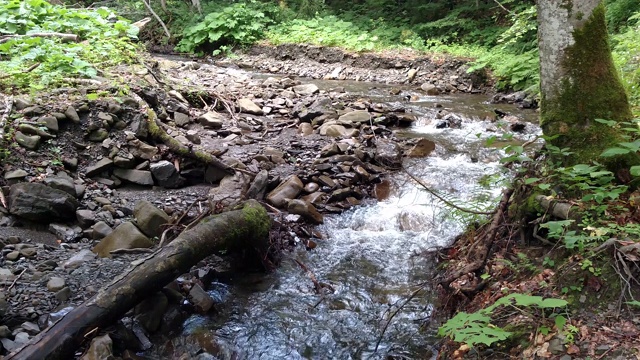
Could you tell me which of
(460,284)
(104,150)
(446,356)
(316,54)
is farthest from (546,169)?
(316,54)

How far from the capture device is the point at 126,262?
14.8ft

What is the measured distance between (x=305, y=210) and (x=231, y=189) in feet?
3.55

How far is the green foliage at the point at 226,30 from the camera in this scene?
2198 centimetres

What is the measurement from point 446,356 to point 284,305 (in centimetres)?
185

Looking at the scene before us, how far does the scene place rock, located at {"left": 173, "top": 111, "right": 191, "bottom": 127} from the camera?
8453mm

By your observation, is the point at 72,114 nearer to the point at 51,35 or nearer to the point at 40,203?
the point at 40,203

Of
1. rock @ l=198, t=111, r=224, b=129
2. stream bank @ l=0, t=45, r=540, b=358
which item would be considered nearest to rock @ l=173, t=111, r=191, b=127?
stream bank @ l=0, t=45, r=540, b=358

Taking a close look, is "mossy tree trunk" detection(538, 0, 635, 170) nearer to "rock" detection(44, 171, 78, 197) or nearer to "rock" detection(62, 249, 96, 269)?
"rock" detection(62, 249, 96, 269)

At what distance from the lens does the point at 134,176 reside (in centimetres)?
619

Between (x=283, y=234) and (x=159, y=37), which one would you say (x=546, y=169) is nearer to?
(x=283, y=234)

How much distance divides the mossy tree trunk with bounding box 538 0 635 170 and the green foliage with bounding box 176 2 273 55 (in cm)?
1977

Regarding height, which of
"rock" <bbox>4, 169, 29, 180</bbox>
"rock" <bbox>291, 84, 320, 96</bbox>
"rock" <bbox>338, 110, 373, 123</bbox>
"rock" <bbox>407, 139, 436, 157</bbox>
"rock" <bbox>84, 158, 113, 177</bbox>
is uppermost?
"rock" <bbox>4, 169, 29, 180</bbox>

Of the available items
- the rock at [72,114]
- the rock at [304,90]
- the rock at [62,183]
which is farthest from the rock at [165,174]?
the rock at [304,90]

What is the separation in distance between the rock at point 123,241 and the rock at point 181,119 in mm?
3905
